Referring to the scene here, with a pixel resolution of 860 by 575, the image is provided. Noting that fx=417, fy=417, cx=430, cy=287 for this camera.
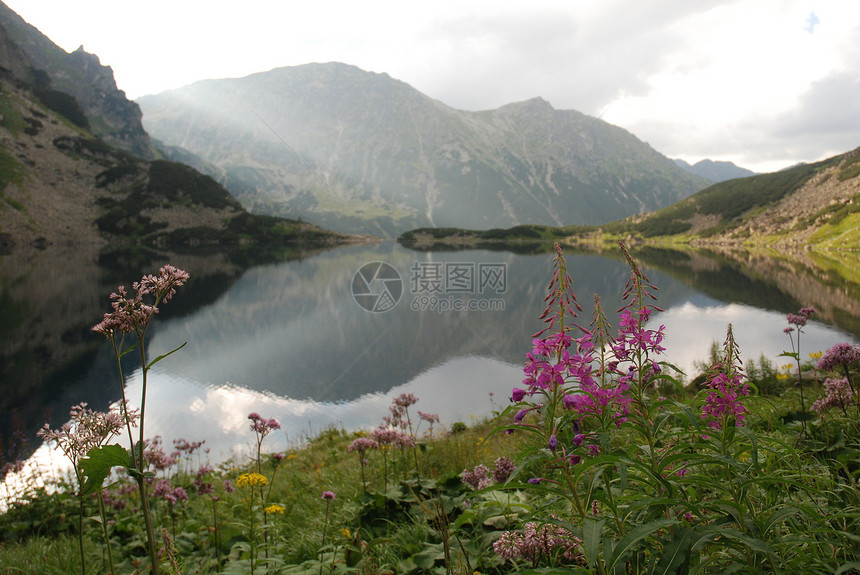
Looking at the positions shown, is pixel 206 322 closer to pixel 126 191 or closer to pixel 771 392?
pixel 771 392

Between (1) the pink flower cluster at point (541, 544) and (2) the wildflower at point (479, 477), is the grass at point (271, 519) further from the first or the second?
(1) the pink flower cluster at point (541, 544)

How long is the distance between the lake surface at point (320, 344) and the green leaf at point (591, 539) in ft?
43.2

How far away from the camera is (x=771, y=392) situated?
1178 cm

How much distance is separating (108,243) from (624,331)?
194340mm

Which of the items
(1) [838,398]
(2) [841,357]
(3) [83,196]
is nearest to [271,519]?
(1) [838,398]

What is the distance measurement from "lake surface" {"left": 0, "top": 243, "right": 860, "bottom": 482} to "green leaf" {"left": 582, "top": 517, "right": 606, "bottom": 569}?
13.2 m

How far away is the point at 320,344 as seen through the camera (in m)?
27.9

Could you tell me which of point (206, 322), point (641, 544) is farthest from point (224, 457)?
point (206, 322)

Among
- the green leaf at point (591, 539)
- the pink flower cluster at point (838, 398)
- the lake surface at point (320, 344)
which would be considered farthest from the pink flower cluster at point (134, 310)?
the lake surface at point (320, 344)

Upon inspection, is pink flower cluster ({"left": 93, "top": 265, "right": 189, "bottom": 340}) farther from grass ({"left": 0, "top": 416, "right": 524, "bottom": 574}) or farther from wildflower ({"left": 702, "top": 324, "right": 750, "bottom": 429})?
wildflower ({"left": 702, "top": 324, "right": 750, "bottom": 429})

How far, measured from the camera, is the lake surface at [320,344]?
56.5 feet

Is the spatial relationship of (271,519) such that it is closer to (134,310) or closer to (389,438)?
(389,438)

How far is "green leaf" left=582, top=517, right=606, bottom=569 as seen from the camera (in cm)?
197

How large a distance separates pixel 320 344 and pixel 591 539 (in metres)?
27.1
